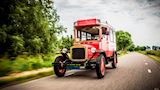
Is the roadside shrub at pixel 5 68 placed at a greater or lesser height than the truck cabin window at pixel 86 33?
lesser

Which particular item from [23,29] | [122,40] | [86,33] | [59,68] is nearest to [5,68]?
[59,68]

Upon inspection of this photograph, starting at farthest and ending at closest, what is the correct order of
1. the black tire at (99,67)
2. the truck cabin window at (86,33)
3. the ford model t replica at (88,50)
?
1. the truck cabin window at (86,33)
2. the ford model t replica at (88,50)
3. the black tire at (99,67)

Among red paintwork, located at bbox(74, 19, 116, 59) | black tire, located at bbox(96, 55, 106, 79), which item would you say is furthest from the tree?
black tire, located at bbox(96, 55, 106, 79)

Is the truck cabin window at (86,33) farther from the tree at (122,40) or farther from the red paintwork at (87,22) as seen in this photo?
the tree at (122,40)

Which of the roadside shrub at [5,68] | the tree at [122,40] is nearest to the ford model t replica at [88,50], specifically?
the roadside shrub at [5,68]

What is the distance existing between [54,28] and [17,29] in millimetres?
7593

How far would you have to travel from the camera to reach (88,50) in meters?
11.1

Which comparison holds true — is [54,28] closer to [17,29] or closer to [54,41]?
[54,41]

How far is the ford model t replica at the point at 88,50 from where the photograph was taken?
10.7 meters

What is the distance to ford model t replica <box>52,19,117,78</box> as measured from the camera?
35.0ft

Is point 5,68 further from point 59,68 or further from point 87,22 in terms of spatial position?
point 87,22

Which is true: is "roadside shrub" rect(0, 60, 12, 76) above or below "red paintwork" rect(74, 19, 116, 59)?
below

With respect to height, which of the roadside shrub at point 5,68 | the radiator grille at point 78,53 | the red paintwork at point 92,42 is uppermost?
the red paintwork at point 92,42

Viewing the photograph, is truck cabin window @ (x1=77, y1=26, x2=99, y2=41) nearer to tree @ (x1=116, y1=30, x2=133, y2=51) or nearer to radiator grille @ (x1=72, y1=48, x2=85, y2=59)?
radiator grille @ (x1=72, y1=48, x2=85, y2=59)
